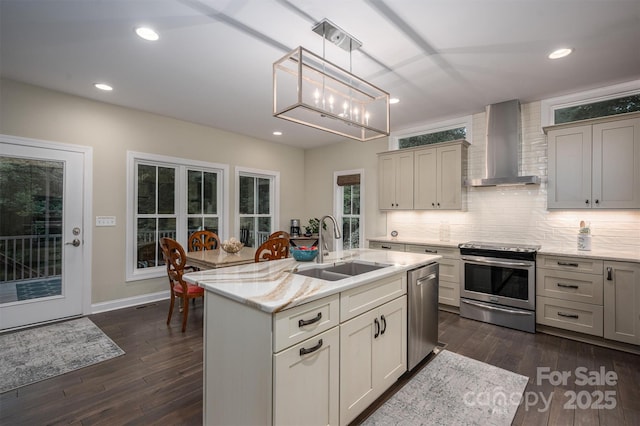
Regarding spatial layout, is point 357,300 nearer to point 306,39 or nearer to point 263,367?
point 263,367

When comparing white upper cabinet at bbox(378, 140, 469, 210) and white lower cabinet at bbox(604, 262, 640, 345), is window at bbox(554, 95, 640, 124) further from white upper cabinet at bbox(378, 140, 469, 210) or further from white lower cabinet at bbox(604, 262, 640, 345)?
white lower cabinet at bbox(604, 262, 640, 345)

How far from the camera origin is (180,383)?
91.5 inches

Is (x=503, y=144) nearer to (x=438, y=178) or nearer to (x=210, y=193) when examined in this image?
(x=438, y=178)

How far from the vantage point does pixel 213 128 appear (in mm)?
5051

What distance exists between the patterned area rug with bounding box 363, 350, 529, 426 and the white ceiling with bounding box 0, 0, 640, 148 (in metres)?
2.74

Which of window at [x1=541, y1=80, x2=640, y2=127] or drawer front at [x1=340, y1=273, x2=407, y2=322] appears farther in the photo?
window at [x1=541, y1=80, x2=640, y2=127]

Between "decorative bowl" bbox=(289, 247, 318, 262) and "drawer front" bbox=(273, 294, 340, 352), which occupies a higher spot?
"decorative bowl" bbox=(289, 247, 318, 262)

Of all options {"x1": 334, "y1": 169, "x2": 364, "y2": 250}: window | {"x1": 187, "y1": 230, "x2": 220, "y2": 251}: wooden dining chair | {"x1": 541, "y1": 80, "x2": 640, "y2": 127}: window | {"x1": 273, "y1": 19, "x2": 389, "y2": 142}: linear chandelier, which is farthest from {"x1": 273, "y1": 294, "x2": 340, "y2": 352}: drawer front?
{"x1": 334, "y1": 169, "x2": 364, "y2": 250}: window

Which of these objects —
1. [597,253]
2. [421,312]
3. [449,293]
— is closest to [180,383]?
[421,312]

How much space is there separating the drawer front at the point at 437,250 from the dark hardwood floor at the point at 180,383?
0.92 meters

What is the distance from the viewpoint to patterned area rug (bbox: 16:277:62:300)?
3.43 meters

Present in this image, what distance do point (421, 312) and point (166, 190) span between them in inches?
155

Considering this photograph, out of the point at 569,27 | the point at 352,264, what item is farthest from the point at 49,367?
the point at 569,27

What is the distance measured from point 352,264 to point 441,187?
2.42 m
